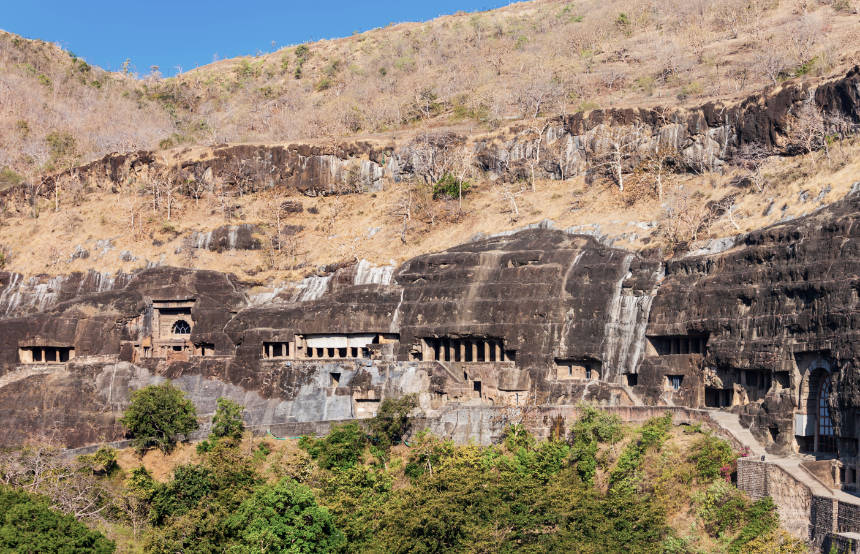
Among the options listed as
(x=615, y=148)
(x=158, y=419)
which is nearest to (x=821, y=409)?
(x=158, y=419)

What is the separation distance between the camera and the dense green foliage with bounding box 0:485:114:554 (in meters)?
43.6

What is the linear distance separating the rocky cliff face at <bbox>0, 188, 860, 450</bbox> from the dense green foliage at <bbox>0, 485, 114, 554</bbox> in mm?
20454

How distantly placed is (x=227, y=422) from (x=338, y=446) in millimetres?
8198

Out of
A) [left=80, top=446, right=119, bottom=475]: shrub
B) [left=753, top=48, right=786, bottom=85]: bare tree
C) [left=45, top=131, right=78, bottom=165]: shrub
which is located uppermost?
[left=753, top=48, right=786, bottom=85]: bare tree

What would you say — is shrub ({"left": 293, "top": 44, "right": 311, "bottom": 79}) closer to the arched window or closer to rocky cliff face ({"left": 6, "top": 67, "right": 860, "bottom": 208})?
rocky cliff face ({"left": 6, "top": 67, "right": 860, "bottom": 208})

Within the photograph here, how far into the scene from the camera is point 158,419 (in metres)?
63.3

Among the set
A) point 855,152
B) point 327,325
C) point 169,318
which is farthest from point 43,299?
point 855,152

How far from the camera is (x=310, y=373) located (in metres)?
69.2

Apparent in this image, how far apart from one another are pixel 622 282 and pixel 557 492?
779 inches

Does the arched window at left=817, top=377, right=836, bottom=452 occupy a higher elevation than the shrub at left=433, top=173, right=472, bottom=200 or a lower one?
lower

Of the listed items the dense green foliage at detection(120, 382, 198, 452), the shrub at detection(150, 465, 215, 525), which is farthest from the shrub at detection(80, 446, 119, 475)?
the shrub at detection(150, 465, 215, 525)

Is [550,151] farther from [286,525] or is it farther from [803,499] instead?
[286,525]

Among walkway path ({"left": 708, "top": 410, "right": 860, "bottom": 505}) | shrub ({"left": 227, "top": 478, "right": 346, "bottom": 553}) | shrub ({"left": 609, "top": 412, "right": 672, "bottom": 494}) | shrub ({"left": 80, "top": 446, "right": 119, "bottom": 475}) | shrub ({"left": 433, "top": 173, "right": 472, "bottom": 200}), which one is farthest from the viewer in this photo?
shrub ({"left": 433, "top": 173, "right": 472, "bottom": 200})

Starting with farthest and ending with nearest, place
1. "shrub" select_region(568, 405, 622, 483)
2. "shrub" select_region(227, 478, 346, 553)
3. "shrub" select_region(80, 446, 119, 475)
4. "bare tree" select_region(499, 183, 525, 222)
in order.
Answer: "bare tree" select_region(499, 183, 525, 222), "shrub" select_region(80, 446, 119, 475), "shrub" select_region(568, 405, 622, 483), "shrub" select_region(227, 478, 346, 553)
